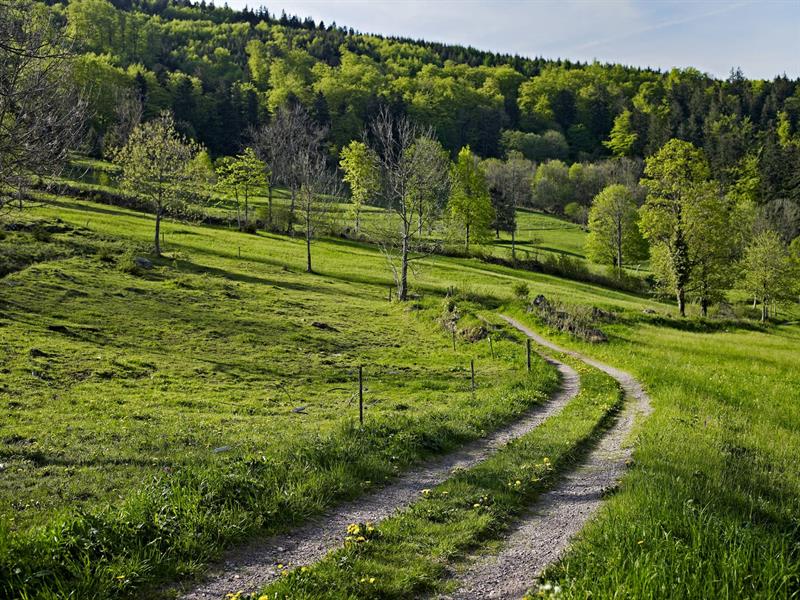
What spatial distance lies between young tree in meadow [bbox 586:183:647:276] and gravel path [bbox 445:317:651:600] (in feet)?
247

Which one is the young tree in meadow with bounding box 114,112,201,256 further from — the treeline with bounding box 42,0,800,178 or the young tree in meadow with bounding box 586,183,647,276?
the treeline with bounding box 42,0,800,178

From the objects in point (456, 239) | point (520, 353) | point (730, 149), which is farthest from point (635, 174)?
point (520, 353)

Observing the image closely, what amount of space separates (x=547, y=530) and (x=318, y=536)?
351 centimetres

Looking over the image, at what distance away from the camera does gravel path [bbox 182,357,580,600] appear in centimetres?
675

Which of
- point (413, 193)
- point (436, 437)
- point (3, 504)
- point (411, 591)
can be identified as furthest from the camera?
point (413, 193)

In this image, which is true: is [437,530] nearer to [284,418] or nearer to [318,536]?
[318,536]

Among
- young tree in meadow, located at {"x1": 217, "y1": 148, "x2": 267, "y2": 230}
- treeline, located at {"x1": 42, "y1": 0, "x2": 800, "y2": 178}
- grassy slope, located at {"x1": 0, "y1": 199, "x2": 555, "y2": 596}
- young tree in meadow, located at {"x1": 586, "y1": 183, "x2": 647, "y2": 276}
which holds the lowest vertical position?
grassy slope, located at {"x1": 0, "y1": 199, "x2": 555, "y2": 596}

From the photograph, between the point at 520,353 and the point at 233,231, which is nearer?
the point at 520,353

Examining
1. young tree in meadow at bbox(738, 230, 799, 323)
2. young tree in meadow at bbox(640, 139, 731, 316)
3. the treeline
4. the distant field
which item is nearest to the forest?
young tree in meadow at bbox(640, 139, 731, 316)

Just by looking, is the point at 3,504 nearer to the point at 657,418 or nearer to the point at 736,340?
the point at 657,418

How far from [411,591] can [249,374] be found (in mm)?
18269

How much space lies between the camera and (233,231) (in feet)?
230

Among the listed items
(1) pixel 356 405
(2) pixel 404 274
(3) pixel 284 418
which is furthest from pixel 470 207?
(3) pixel 284 418

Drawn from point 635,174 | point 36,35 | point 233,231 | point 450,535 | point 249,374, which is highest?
point 635,174
